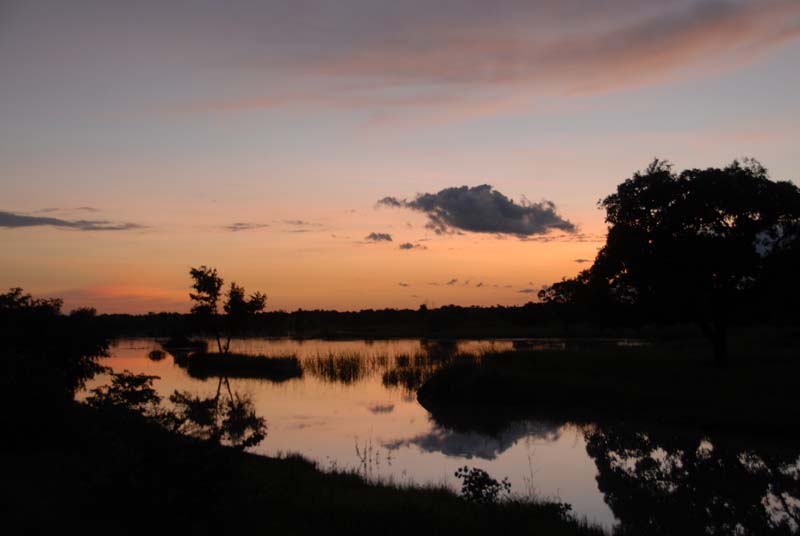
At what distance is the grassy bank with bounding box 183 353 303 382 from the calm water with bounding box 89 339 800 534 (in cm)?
1239

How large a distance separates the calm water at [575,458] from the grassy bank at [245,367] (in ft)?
40.6

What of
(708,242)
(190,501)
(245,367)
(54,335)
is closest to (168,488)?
(190,501)

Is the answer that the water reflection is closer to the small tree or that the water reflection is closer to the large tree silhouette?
the large tree silhouette

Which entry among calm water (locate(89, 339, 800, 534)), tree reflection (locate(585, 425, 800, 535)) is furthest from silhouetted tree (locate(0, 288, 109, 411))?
tree reflection (locate(585, 425, 800, 535))

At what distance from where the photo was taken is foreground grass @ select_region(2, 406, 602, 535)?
971 cm

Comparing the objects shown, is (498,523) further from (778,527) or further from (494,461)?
(494,461)

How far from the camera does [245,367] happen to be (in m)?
47.7

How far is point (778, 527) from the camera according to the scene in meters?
13.4

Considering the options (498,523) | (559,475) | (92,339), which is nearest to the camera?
(498,523)

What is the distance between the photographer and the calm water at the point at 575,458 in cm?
1506

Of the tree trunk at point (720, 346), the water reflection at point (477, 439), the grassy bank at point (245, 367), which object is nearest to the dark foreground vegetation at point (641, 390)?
the tree trunk at point (720, 346)

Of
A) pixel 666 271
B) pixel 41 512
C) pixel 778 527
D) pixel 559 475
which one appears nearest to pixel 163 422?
pixel 41 512

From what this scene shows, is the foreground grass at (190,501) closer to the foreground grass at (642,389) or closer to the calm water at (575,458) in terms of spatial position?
the calm water at (575,458)

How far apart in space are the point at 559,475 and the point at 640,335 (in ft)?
223
